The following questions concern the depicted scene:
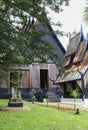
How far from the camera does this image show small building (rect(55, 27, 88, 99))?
28.8 metres

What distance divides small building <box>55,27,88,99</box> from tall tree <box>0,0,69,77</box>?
35.8 feet

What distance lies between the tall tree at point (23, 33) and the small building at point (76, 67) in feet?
35.8

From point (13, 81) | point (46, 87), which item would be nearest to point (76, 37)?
point (46, 87)

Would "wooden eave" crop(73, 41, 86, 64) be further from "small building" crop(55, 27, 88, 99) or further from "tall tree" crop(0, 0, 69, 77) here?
"tall tree" crop(0, 0, 69, 77)

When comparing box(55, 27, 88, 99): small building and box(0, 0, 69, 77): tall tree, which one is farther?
box(55, 27, 88, 99): small building

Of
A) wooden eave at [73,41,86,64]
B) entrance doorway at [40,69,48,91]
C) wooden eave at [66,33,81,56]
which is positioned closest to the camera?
wooden eave at [73,41,86,64]

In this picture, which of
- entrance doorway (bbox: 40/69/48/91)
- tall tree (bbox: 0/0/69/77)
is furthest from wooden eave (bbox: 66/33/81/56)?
tall tree (bbox: 0/0/69/77)

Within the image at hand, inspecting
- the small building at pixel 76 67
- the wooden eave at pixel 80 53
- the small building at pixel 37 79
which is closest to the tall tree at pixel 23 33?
the small building at pixel 76 67

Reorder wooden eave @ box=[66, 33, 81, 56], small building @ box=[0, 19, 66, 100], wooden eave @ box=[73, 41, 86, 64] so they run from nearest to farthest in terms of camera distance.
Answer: wooden eave @ box=[73, 41, 86, 64], wooden eave @ box=[66, 33, 81, 56], small building @ box=[0, 19, 66, 100]

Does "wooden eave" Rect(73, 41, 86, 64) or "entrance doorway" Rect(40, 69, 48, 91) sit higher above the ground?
"wooden eave" Rect(73, 41, 86, 64)

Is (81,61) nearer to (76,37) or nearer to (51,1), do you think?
(76,37)

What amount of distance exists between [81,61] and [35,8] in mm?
16483

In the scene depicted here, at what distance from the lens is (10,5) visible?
1295 cm

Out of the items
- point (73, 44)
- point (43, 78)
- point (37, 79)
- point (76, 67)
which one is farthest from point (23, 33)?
point (43, 78)
